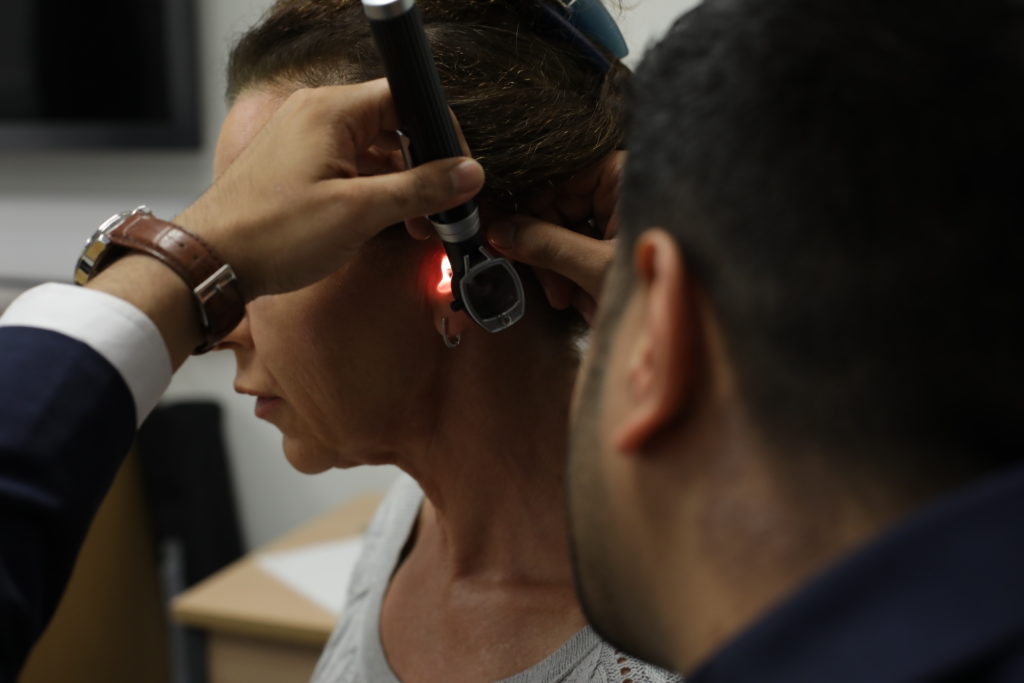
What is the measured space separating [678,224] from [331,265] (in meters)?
0.33

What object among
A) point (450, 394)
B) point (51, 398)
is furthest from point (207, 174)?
point (51, 398)

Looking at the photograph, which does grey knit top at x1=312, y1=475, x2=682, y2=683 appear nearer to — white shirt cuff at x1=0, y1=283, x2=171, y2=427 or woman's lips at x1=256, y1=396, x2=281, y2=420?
woman's lips at x1=256, y1=396, x2=281, y2=420

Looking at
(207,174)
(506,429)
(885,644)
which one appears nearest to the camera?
(885,644)

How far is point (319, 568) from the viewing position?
1.90m

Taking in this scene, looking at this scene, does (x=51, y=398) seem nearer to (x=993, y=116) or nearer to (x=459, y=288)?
(x=459, y=288)

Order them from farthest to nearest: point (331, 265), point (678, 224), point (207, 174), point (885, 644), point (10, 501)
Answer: point (207, 174) → point (331, 265) → point (10, 501) → point (678, 224) → point (885, 644)

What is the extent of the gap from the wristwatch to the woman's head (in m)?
0.17

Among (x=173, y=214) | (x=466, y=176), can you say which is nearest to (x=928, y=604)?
(x=466, y=176)

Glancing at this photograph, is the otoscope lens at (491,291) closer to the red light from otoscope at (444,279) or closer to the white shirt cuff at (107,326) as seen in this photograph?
the red light from otoscope at (444,279)

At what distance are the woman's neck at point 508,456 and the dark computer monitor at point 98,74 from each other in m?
1.71

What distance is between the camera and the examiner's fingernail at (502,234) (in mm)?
877

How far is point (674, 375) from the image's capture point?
0.50 m

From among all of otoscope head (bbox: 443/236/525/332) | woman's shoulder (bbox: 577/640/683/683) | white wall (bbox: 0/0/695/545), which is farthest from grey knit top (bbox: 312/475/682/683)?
white wall (bbox: 0/0/695/545)

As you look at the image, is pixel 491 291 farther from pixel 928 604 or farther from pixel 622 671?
pixel 928 604
